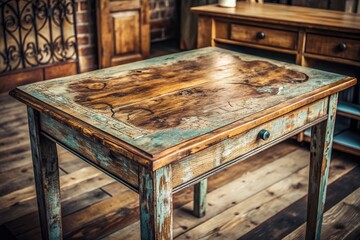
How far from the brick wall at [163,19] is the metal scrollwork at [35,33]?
1617mm

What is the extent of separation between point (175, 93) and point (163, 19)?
4.62m

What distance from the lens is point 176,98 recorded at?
156cm

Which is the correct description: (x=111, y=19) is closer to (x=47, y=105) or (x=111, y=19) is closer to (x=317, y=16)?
(x=317, y=16)

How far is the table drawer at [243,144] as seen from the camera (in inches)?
49.8

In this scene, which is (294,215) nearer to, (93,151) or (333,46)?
(333,46)

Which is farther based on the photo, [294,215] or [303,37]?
Answer: [303,37]

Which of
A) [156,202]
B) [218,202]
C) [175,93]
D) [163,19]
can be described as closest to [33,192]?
[218,202]

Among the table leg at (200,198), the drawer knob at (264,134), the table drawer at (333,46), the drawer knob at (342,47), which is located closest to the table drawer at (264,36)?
the table drawer at (333,46)

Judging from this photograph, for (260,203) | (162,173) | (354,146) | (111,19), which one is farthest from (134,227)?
(111,19)

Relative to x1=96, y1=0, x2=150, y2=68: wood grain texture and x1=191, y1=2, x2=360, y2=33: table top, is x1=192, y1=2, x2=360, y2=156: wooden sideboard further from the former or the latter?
x1=96, y1=0, x2=150, y2=68: wood grain texture

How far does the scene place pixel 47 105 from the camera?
4.83ft

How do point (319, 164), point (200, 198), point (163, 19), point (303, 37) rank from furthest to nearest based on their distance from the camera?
1. point (163, 19)
2. point (303, 37)
3. point (200, 198)
4. point (319, 164)

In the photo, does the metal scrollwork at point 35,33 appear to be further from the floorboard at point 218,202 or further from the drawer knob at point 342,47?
the drawer knob at point 342,47

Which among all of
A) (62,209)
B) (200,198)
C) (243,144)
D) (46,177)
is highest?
(243,144)
